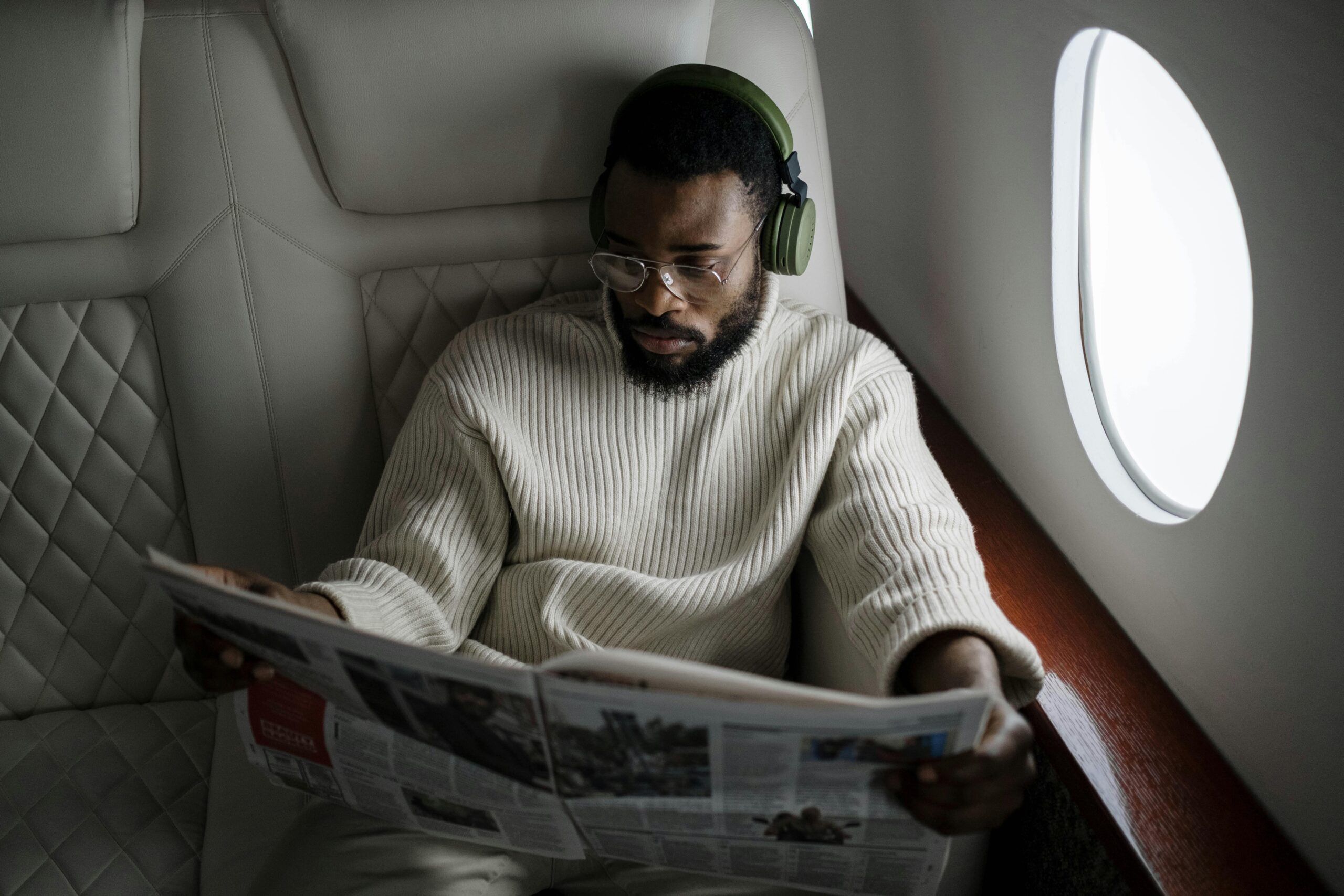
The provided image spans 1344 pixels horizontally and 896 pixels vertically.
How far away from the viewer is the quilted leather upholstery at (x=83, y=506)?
1374 mm

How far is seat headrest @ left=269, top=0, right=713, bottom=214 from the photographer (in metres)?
1.26

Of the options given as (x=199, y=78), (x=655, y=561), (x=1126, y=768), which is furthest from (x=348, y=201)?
(x=1126, y=768)

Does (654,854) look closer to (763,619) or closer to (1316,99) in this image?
(763,619)

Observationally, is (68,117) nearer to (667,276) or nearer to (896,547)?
(667,276)

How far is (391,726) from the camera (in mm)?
946

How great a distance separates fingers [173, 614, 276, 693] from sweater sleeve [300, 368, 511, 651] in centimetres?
21

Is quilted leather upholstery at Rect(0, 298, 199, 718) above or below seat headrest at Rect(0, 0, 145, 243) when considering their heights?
below

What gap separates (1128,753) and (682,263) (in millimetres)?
776

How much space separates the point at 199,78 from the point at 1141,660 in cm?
145

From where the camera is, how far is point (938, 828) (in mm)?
844

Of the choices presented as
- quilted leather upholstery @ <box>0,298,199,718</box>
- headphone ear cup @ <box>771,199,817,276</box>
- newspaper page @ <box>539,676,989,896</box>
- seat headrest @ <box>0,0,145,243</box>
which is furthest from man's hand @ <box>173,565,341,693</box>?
headphone ear cup @ <box>771,199,817,276</box>

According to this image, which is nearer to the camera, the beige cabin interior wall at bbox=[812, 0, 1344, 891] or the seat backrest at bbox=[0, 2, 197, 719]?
the beige cabin interior wall at bbox=[812, 0, 1344, 891]

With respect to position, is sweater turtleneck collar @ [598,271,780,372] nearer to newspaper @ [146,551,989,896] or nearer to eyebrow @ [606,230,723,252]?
eyebrow @ [606,230,723,252]

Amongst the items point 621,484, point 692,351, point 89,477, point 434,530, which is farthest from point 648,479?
point 89,477
